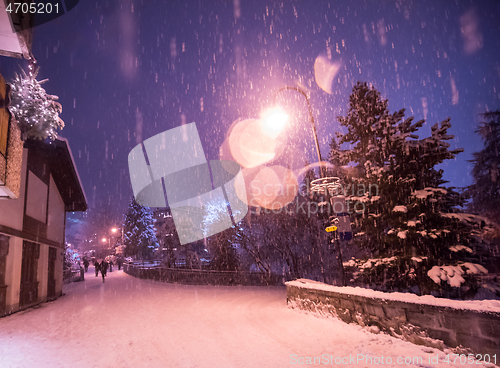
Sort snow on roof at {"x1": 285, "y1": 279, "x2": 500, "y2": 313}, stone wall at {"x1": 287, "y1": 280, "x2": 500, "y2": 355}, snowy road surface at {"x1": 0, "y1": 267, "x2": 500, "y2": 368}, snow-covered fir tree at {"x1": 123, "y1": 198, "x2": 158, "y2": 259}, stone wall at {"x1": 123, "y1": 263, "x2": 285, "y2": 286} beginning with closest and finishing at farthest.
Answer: stone wall at {"x1": 287, "y1": 280, "x2": 500, "y2": 355}, snow on roof at {"x1": 285, "y1": 279, "x2": 500, "y2": 313}, snowy road surface at {"x1": 0, "y1": 267, "x2": 500, "y2": 368}, stone wall at {"x1": 123, "y1": 263, "x2": 285, "y2": 286}, snow-covered fir tree at {"x1": 123, "y1": 198, "x2": 158, "y2": 259}

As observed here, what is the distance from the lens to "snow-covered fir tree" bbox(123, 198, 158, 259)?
2163 inches

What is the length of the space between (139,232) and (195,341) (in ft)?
173

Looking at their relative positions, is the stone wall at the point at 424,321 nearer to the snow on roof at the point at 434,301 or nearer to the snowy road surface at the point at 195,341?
the snow on roof at the point at 434,301

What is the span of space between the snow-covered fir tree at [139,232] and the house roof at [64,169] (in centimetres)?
3712

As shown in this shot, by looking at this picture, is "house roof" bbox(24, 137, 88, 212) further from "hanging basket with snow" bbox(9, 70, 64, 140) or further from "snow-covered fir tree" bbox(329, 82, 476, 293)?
"snow-covered fir tree" bbox(329, 82, 476, 293)

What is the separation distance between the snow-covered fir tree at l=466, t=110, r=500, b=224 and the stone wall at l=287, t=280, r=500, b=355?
16.6 m

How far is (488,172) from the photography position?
20.0m

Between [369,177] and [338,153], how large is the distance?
2.32m

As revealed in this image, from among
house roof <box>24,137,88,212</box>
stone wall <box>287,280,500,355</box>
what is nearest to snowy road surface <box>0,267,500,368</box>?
stone wall <box>287,280,500,355</box>

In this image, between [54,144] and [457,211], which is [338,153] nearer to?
[457,211]

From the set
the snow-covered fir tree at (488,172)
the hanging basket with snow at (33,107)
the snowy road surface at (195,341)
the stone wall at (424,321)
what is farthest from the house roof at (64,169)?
the snow-covered fir tree at (488,172)

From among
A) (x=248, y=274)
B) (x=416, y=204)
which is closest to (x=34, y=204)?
(x=248, y=274)

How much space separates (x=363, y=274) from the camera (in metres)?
12.2

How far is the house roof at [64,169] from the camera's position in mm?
14449
